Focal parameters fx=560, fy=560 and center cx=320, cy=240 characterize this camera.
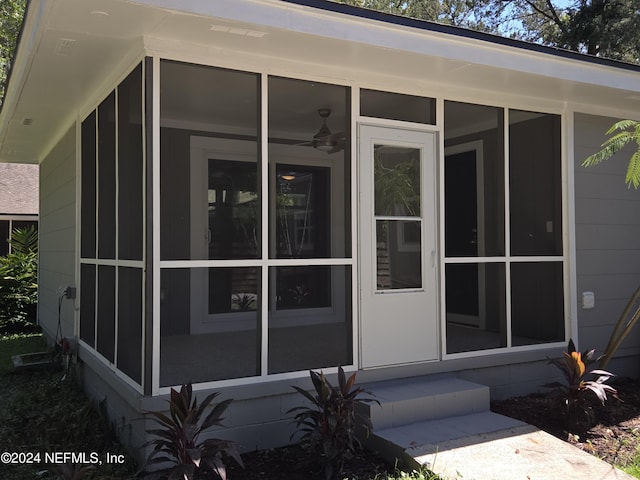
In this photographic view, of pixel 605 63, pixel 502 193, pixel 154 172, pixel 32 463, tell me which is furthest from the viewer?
pixel 502 193

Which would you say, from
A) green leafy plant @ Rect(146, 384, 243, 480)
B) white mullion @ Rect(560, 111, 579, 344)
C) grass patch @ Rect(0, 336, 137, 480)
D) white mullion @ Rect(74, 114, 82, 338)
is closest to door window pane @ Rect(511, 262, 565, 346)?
white mullion @ Rect(560, 111, 579, 344)

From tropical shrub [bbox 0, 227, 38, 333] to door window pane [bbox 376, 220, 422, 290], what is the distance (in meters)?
7.89

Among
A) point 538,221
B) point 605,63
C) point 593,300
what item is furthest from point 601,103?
point 593,300

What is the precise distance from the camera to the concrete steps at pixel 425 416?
3494mm

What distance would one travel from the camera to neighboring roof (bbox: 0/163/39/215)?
13.6 m

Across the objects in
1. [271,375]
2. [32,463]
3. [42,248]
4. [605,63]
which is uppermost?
[605,63]

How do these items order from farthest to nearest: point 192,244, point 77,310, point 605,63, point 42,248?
point 42,248 < point 192,244 < point 77,310 < point 605,63

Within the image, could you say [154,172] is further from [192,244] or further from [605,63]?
[605,63]

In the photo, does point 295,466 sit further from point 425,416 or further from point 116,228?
point 116,228

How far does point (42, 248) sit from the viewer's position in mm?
8625

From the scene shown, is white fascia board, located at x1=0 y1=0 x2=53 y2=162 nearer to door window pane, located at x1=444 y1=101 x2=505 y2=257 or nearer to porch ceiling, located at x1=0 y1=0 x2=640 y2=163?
porch ceiling, located at x1=0 y1=0 x2=640 y2=163

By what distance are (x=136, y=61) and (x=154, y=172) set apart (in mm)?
774

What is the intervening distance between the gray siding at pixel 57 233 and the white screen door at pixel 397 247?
10.9ft

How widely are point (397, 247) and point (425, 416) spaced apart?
1.27 meters
